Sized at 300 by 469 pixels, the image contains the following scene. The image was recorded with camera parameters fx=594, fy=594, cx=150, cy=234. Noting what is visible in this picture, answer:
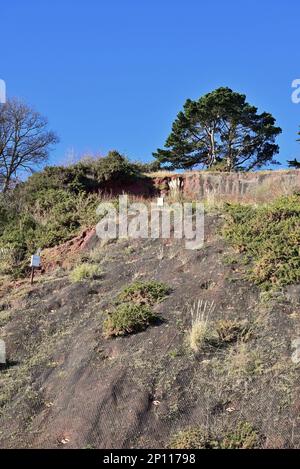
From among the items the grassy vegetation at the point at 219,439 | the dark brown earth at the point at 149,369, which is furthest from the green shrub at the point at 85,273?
the grassy vegetation at the point at 219,439

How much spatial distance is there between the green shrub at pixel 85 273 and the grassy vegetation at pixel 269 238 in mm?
2679

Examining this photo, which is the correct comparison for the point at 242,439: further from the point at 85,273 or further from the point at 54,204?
the point at 54,204

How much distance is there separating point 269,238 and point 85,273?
366cm

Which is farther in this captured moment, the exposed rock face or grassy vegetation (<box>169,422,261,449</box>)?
the exposed rock face

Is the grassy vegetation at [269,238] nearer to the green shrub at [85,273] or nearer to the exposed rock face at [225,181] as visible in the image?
the green shrub at [85,273]

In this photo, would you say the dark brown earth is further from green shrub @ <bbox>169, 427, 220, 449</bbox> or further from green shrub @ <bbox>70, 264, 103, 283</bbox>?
green shrub @ <bbox>70, 264, 103, 283</bbox>

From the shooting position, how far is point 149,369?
27.0ft

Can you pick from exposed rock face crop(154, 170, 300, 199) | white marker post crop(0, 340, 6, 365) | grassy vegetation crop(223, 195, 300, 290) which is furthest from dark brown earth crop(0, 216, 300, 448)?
exposed rock face crop(154, 170, 300, 199)

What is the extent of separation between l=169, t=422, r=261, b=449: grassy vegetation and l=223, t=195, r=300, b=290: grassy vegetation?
3.26 meters

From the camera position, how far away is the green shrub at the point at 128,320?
9.22m

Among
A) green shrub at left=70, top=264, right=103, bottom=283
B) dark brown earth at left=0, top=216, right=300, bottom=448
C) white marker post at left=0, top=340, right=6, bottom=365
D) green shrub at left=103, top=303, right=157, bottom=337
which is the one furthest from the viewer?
green shrub at left=70, top=264, right=103, bottom=283

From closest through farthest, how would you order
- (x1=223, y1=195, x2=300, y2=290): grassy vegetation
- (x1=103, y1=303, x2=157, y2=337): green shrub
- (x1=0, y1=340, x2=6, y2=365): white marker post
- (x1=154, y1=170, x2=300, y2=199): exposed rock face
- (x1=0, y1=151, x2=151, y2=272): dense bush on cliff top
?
(x1=103, y1=303, x2=157, y2=337): green shrub
(x1=0, y1=340, x2=6, y2=365): white marker post
(x1=223, y1=195, x2=300, y2=290): grassy vegetation
(x1=0, y1=151, x2=151, y2=272): dense bush on cliff top
(x1=154, y1=170, x2=300, y2=199): exposed rock face

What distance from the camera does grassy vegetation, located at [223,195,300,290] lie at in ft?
32.7

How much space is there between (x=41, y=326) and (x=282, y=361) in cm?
437
